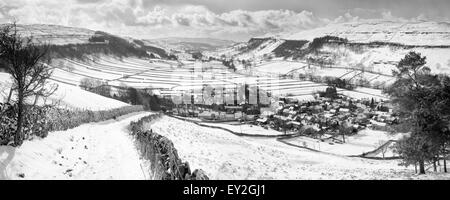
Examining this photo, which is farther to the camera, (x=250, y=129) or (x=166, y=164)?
(x=250, y=129)

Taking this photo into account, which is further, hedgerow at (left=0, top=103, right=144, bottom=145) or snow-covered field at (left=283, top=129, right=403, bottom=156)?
snow-covered field at (left=283, top=129, right=403, bottom=156)

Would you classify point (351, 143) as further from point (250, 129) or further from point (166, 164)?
point (166, 164)

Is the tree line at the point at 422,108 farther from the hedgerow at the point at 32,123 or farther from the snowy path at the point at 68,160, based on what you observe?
the hedgerow at the point at 32,123

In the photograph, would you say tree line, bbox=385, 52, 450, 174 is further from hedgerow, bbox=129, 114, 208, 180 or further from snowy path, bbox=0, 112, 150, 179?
snowy path, bbox=0, 112, 150, 179

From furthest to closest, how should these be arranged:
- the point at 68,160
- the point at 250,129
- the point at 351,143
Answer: the point at 250,129, the point at 351,143, the point at 68,160

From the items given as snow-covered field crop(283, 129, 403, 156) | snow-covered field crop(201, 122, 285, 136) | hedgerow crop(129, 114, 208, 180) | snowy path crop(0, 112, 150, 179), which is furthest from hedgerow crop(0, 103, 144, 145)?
snow-covered field crop(283, 129, 403, 156)

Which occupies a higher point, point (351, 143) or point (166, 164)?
point (166, 164)

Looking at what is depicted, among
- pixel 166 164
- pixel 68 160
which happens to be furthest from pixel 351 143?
pixel 68 160
